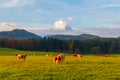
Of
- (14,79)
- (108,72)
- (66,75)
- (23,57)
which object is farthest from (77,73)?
(23,57)

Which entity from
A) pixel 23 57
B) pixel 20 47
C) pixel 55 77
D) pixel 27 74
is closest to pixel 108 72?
pixel 55 77

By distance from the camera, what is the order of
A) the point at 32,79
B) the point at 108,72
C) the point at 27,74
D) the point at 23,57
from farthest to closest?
the point at 23,57, the point at 108,72, the point at 27,74, the point at 32,79

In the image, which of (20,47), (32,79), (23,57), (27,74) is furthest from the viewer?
(20,47)

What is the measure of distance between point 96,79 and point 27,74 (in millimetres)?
6833

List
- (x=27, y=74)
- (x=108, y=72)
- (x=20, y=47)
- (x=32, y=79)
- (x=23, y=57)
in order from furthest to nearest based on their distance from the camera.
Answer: (x=20, y=47) → (x=23, y=57) → (x=108, y=72) → (x=27, y=74) → (x=32, y=79)

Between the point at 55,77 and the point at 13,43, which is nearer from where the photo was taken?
the point at 55,77

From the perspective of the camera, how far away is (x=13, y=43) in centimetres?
19550

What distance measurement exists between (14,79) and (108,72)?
1017 centimetres

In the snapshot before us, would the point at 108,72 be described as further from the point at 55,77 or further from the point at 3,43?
the point at 3,43

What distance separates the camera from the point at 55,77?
27797 millimetres

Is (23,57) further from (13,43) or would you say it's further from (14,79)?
(13,43)

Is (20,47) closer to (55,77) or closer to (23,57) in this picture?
(23,57)

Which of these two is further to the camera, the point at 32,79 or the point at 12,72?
the point at 12,72

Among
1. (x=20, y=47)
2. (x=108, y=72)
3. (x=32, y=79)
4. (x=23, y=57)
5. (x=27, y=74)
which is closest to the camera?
(x=32, y=79)
